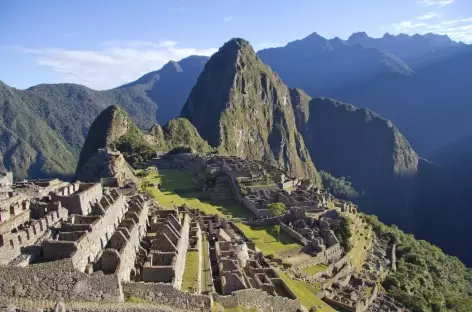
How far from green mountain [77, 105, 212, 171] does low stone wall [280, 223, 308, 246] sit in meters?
54.1

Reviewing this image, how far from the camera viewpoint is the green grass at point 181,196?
165 feet

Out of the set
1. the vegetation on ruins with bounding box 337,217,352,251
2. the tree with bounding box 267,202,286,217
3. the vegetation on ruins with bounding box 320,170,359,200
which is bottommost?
the vegetation on ruins with bounding box 320,170,359,200

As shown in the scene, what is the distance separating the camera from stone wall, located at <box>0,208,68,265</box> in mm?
17217

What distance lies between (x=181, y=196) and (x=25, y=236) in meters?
37.4

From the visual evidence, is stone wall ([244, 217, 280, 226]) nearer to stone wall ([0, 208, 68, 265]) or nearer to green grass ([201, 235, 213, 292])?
green grass ([201, 235, 213, 292])

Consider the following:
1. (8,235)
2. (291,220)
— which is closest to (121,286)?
(8,235)

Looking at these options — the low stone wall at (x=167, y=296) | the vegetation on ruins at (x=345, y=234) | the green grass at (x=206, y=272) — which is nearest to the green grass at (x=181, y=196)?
the vegetation on ruins at (x=345, y=234)

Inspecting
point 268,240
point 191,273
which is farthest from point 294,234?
point 191,273

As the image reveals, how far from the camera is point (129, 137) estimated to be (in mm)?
109938

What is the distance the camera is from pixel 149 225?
29016 millimetres

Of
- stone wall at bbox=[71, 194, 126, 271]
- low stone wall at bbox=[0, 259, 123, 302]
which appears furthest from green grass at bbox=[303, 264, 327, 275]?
low stone wall at bbox=[0, 259, 123, 302]

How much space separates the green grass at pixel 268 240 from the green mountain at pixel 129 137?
53.9 metres

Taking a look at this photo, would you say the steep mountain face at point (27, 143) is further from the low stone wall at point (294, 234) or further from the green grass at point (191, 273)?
the green grass at point (191, 273)

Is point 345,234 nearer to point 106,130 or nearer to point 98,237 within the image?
point 98,237
